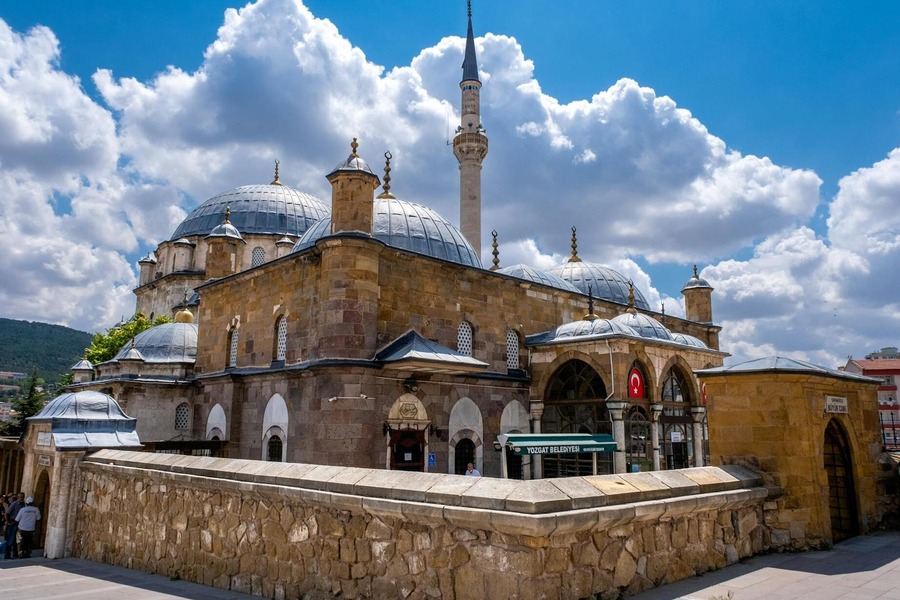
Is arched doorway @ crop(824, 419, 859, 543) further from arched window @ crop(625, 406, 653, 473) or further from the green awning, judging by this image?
arched window @ crop(625, 406, 653, 473)

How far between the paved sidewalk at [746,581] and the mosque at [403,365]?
5679 mm

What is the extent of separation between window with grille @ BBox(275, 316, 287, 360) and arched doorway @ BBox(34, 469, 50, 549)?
594cm

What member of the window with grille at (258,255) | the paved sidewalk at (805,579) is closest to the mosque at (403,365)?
the paved sidewalk at (805,579)

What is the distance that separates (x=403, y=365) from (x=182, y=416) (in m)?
9.73

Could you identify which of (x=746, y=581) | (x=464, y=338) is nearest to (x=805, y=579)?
(x=746, y=581)

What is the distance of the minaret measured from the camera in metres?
30.6

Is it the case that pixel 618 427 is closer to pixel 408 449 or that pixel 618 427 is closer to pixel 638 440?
pixel 638 440

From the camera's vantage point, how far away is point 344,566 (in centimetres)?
518

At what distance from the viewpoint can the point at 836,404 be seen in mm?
7430

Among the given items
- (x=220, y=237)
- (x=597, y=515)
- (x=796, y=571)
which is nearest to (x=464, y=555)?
(x=597, y=515)

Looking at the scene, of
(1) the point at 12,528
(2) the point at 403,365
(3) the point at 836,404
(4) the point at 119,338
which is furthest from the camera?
(4) the point at 119,338

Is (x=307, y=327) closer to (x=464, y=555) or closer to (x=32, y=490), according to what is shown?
(x=32, y=490)

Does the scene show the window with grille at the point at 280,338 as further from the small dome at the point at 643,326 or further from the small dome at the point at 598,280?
the small dome at the point at 598,280

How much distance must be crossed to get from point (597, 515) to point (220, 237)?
20625mm
